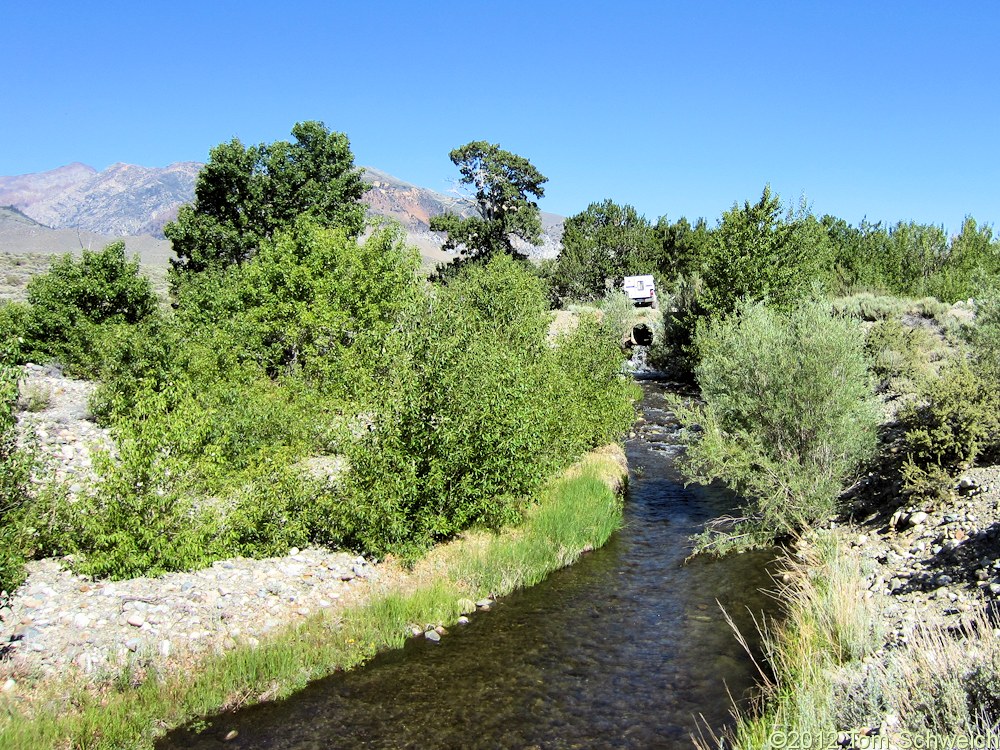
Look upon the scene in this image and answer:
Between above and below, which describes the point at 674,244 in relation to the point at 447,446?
above

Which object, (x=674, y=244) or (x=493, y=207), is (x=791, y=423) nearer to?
(x=493, y=207)

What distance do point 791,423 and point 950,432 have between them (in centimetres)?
357

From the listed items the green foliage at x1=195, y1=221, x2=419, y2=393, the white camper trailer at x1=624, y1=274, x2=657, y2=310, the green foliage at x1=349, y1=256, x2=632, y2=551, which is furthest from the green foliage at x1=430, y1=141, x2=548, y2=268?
the green foliage at x1=349, y1=256, x2=632, y2=551

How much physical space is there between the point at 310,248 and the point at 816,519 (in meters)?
24.1

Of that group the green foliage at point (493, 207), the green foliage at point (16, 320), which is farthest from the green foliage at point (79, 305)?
the green foliage at point (493, 207)

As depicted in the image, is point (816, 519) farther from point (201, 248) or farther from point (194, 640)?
point (201, 248)

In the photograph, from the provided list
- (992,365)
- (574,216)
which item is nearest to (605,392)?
(992,365)

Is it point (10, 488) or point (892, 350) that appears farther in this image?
point (892, 350)

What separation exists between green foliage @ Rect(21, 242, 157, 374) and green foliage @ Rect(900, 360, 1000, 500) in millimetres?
29418

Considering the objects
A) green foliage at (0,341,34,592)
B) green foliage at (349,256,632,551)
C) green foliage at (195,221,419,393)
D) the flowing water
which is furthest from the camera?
green foliage at (195,221,419,393)

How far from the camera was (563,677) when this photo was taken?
1280 centimetres

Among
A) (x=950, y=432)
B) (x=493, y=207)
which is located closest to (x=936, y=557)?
(x=950, y=432)

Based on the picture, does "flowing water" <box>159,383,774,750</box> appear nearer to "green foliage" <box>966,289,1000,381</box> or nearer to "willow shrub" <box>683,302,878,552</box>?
"willow shrub" <box>683,302,878,552</box>

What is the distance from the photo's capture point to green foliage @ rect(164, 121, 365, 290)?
159ft
